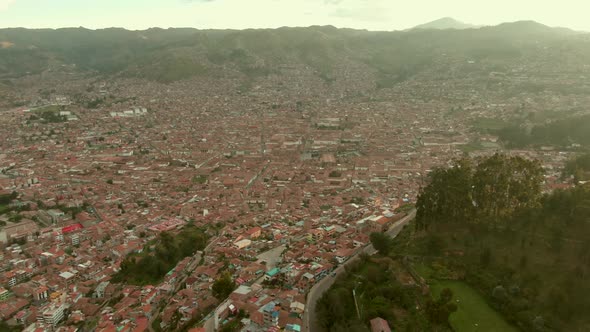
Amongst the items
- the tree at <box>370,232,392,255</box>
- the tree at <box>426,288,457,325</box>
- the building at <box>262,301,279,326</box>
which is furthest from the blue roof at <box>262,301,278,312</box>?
the tree at <box>370,232,392,255</box>

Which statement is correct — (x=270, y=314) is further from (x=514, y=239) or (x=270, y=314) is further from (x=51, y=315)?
(x=514, y=239)

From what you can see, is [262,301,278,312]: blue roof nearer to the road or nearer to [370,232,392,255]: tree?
the road

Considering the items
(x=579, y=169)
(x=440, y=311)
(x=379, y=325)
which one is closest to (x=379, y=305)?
(x=379, y=325)

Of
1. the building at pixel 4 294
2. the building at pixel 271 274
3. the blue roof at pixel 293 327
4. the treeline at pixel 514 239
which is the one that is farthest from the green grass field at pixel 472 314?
the building at pixel 4 294

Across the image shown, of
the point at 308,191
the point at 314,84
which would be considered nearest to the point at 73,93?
the point at 314,84

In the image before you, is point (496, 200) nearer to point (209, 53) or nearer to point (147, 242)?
point (147, 242)

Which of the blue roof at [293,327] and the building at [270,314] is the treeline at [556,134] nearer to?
the building at [270,314]
